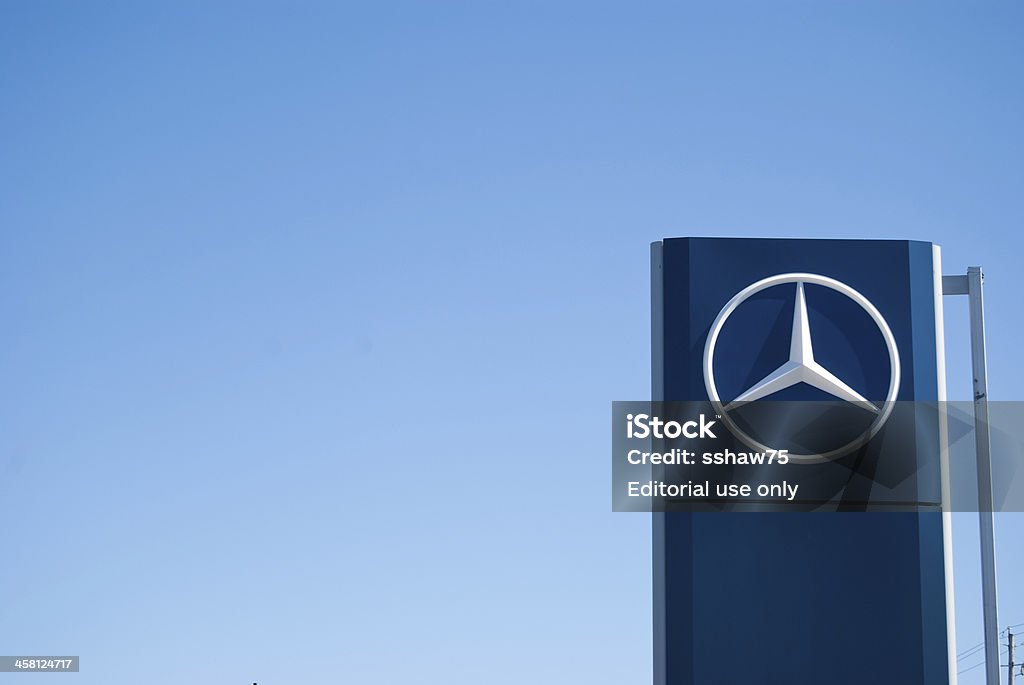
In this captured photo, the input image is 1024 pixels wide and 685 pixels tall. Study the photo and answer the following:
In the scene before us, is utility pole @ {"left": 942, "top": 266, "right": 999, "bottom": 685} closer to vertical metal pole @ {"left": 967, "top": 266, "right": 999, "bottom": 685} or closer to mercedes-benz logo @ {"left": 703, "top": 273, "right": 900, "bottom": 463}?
vertical metal pole @ {"left": 967, "top": 266, "right": 999, "bottom": 685}

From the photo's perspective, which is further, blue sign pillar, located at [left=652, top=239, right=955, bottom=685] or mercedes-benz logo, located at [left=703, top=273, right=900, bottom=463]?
mercedes-benz logo, located at [left=703, top=273, right=900, bottom=463]

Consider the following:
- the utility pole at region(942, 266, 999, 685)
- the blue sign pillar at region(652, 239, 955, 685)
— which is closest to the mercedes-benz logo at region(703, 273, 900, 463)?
the blue sign pillar at region(652, 239, 955, 685)

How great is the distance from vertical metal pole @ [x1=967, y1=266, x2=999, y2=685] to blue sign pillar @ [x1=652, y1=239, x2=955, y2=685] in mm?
381

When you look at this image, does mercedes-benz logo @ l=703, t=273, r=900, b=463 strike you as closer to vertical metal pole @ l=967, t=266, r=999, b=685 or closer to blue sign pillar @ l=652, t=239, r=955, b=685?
blue sign pillar @ l=652, t=239, r=955, b=685

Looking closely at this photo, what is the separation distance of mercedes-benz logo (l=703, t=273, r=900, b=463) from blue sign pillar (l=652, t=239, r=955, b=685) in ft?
0.10

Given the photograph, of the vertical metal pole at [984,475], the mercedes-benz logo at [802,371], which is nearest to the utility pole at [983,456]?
the vertical metal pole at [984,475]

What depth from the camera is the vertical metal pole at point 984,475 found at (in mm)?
13727

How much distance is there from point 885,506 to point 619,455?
2.43m

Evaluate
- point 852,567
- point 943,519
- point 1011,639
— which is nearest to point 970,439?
point 943,519

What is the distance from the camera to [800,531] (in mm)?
13773

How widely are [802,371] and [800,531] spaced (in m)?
1.43

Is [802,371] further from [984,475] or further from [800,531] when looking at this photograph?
[984,475]

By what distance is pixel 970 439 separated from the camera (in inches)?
565

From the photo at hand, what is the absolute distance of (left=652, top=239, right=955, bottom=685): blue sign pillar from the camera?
534 inches
